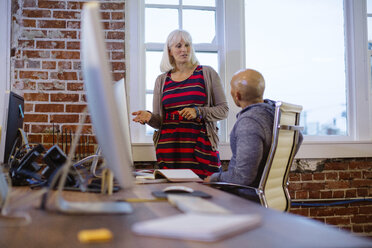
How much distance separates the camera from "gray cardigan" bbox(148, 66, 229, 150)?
2.60 metres

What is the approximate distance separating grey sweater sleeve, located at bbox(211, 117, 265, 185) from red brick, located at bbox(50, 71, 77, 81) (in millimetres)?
1782

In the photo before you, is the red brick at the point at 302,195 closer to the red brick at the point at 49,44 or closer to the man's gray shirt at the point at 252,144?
the man's gray shirt at the point at 252,144

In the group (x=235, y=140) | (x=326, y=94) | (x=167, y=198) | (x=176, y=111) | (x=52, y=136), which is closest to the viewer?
(x=167, y=198)

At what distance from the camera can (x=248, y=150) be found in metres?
1.63

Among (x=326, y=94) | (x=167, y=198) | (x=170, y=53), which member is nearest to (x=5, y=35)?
(x=170, y=53)

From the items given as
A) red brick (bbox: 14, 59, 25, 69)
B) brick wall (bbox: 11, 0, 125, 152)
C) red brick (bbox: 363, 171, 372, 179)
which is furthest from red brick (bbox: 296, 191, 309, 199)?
red brick (bbox: 14, 59, 25, 69)

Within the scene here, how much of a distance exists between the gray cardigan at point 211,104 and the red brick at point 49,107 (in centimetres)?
81

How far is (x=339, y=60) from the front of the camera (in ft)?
11.2

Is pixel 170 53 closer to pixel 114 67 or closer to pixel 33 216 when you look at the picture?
pixel 114 67

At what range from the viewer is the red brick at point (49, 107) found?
2855 millimetres

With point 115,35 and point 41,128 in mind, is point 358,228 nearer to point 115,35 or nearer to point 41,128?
point 115,35

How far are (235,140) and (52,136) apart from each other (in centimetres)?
171

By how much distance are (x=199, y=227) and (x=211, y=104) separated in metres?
2.16

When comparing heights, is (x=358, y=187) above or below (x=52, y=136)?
below
